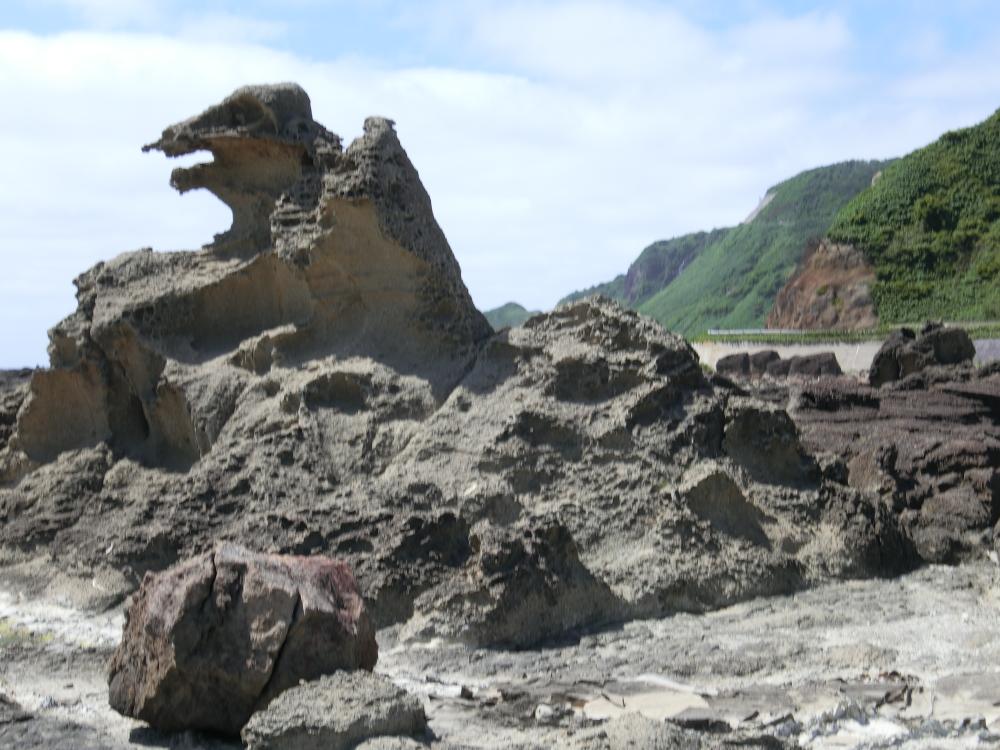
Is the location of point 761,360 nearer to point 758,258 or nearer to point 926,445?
point 926,445

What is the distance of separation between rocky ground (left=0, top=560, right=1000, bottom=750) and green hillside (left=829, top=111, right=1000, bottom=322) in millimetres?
33265

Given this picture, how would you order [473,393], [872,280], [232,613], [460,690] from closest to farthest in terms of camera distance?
1. [232,613]
2. [460,690]
3. [473,393]
4. [872,280]

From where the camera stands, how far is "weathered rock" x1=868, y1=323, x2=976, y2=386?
58.9 feet

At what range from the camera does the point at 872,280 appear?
41781 mm

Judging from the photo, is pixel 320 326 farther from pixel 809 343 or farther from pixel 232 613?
pixel 809 343

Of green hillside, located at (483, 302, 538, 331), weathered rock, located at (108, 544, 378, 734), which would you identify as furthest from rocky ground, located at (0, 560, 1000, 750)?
green hillside, located at (483, 302, 538, 331)

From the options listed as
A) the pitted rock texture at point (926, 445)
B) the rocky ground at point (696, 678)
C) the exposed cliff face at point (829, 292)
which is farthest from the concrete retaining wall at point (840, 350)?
the rocky ground at point (696, 678)

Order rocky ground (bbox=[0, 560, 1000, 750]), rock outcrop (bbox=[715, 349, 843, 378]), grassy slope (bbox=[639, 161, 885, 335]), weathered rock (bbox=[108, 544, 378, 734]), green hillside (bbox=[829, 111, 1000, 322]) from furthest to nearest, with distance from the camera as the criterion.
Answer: grassy slope (bbox=[639, 161, 885, 335]), green hillside (bbox=[829, 111, 1000, 322]), rock outcrop (bbox=[715, 349, 843, 378]), weathered rock (bbox=[108, 544, 378, 734]), rocky ground (bbox=[0, 560, 1000, 750])

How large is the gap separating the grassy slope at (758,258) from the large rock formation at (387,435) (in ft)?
151

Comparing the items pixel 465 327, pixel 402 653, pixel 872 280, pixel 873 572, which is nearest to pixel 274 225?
pixel 465 327

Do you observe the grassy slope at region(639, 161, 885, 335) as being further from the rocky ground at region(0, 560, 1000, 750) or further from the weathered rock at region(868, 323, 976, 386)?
the rocky ground at region(0, 560, 1000, 750)

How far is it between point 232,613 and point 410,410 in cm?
314

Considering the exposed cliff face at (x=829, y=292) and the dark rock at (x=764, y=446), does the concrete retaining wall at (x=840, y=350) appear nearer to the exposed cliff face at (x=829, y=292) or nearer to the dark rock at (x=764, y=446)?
the exposed cliff face at (x=829, y=292)

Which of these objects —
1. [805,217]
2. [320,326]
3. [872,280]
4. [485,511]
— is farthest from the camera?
[805,217]
